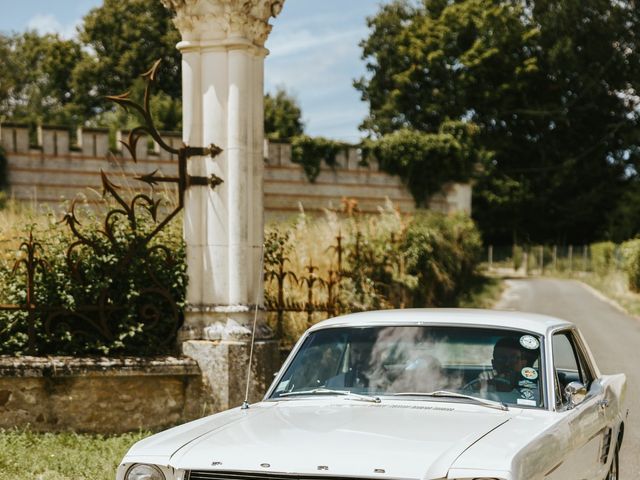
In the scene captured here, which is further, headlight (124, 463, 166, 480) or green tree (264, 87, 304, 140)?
green tree (264, 87, 304, 140)

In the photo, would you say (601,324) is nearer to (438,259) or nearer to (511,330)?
(438,259)

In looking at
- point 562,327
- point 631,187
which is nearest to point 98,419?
point 562,327

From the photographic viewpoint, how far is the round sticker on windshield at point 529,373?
498cm

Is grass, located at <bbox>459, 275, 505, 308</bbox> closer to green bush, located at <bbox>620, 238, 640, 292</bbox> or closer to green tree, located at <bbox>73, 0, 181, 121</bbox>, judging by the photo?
green bush, located at <bbox>620, 238, 640, 292</bbox>

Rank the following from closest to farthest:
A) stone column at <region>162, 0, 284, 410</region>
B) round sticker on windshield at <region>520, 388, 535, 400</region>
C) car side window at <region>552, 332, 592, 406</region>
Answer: round sticker on windshield at <region>520, 388, 535, 400</region>, car side window at <region>552, 332, 592, 406</region>, stone column at <region>162, 0, 284, 410</region>

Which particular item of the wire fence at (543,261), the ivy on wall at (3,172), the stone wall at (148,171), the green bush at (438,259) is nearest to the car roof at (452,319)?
the green bush at (438,259)

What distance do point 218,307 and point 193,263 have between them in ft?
1.60

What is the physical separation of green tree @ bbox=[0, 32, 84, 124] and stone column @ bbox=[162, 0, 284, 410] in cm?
4253

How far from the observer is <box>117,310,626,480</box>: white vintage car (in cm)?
386

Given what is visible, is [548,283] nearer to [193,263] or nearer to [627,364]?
[627,364]

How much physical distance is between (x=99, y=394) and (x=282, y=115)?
139 feet

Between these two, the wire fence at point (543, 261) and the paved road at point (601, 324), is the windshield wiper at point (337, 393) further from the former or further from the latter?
the wire fence at point (543, 261)

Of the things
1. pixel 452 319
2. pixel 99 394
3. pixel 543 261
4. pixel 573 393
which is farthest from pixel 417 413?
pixel 543 261

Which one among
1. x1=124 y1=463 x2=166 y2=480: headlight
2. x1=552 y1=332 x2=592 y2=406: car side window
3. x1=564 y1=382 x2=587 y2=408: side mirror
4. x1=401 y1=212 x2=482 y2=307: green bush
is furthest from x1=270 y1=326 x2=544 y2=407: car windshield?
x1=401 y1=212 x2=482 y2=307: green bush
